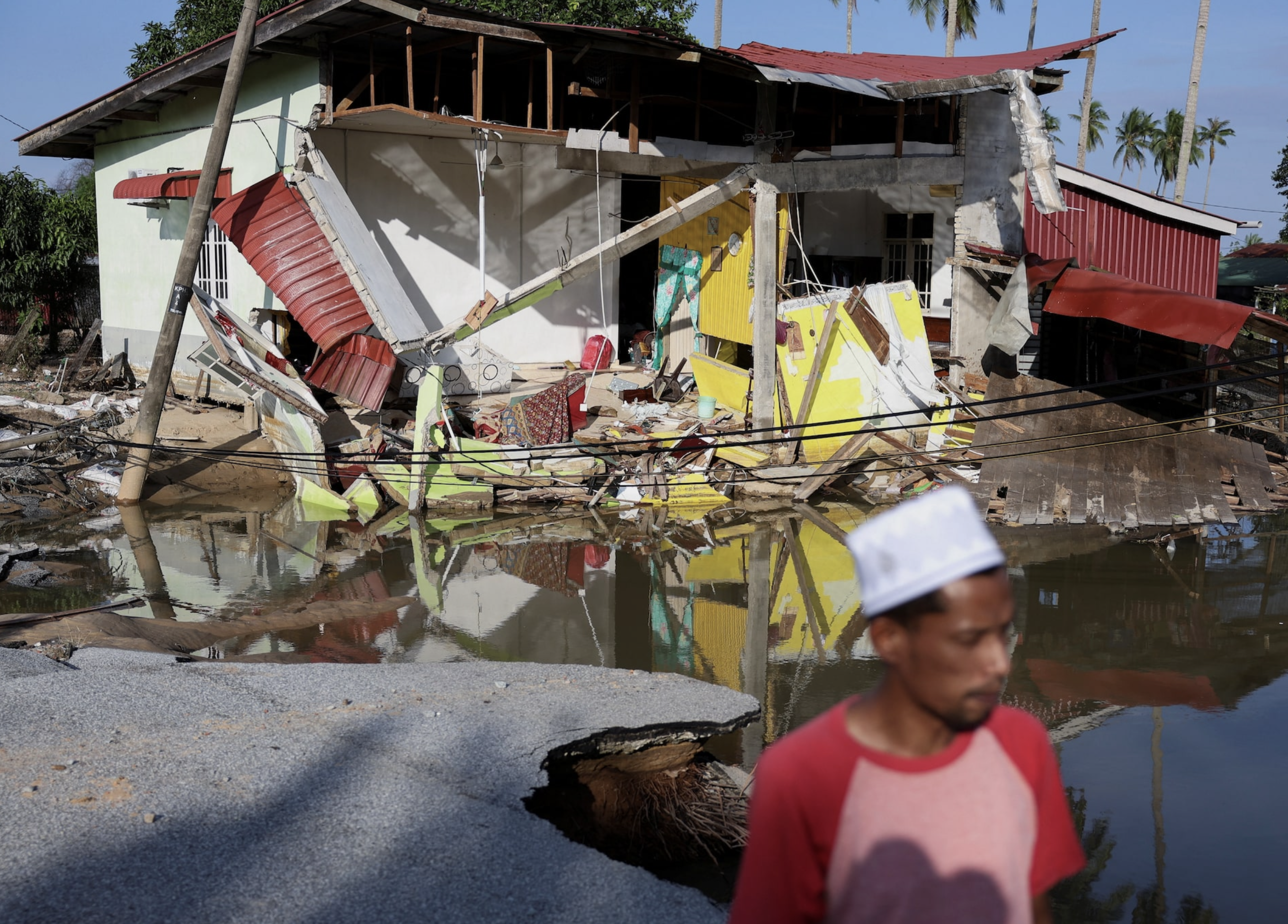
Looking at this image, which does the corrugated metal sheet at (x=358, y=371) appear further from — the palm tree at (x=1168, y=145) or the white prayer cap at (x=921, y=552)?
the palm tree at (x=1168, y=145)

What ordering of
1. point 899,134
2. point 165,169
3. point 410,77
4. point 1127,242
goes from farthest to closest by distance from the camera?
1. point 165,169
2. point 1127,242
3. point 899,134
4. point 410,77

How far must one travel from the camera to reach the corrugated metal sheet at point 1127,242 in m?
15.8

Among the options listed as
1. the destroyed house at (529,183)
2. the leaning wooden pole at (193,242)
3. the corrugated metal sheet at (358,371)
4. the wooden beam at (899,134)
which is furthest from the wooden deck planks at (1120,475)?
the leaning wooden pole at (193,242)

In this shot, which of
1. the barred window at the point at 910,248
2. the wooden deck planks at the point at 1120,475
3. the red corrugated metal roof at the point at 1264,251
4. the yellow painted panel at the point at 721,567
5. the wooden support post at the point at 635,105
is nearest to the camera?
the yellow painted panel at the point at 721,567

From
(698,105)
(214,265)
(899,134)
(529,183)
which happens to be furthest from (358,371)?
(899,134)

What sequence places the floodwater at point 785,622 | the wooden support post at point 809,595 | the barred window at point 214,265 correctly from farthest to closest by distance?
the barred window at point 214,265
the wooden support post at point 809,595
the floodwater at point 785,622

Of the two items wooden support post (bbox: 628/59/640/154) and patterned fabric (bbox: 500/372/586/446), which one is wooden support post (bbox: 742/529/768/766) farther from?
wooden support post (bbox: 628/59/640/154)

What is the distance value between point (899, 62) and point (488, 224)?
7437 mm

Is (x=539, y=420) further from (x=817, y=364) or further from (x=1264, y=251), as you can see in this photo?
(x=1264, y=251)

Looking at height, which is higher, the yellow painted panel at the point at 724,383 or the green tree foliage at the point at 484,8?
the green tree foliage at the point at 484,8

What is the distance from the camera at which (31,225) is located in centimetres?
2219

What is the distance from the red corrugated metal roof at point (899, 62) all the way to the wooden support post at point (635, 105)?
1517mm

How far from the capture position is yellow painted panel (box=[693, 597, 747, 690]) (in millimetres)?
7242

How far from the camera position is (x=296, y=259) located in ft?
43.9
